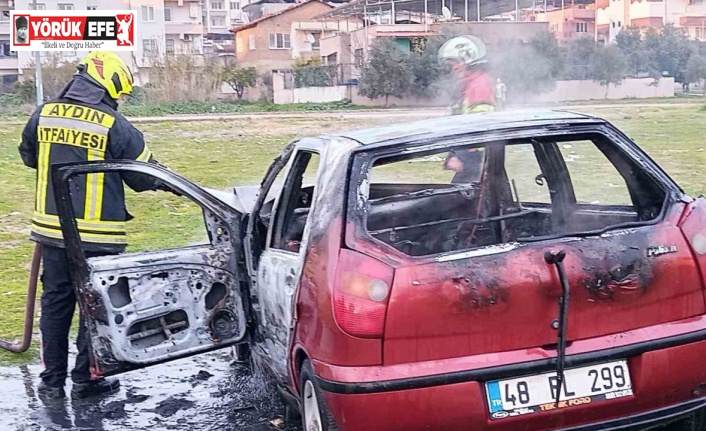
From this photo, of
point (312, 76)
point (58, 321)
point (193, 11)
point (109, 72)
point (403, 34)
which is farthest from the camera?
point (193, 11)

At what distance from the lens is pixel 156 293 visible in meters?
5.00

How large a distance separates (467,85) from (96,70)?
104 inches

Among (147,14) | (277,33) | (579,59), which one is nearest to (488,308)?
(579,59)

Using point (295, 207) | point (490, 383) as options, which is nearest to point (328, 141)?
point (295, 207)

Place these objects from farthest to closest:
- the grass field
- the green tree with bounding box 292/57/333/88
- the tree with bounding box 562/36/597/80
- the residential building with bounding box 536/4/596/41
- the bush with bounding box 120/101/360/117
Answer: the green tree with bounding box 292/57/333/88
the tree with bounding box 562/36/597/80
the residential building with bounding box 536/4/596/41
the bush with bounding box 120/101/360/117
the grass field

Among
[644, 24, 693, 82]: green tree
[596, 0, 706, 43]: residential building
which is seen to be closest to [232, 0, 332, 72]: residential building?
[596, 0, 706, 43]: residential building

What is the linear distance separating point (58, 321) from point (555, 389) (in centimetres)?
330

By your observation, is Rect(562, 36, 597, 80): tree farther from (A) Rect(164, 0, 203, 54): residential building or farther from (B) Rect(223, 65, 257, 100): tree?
(A) Rect(164, 0, 203, 54): residential building

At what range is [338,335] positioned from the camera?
3.54m

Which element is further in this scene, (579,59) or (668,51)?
(668,51)

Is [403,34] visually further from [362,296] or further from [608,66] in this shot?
[362,296]

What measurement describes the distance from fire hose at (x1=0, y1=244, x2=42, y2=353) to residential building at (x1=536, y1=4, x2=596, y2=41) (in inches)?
1209

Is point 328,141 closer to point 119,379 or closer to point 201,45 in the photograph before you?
point 119,379

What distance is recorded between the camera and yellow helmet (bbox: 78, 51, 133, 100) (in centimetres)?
557
